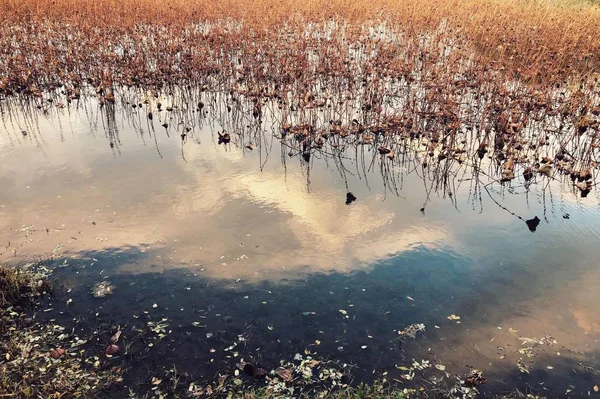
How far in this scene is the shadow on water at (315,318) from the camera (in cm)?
352

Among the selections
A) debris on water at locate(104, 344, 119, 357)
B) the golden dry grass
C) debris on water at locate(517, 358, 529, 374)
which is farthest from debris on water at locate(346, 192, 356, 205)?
the golden dry grass

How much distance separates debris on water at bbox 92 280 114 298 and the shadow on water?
0.16 feet

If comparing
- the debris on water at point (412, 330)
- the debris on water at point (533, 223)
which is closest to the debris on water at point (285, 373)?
the debris on water at point (412, 330)

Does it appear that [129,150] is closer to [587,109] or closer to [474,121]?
[474,121]

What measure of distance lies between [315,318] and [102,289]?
6.90ft

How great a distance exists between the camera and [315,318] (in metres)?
4.03

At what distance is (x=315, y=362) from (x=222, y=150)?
4966 millimetres

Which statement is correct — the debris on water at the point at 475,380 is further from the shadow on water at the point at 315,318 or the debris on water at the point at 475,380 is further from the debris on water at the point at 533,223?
the debris on water at the point at 533,223

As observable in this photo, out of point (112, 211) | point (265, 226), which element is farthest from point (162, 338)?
point (112, 211)

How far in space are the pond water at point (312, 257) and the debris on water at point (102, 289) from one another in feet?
0.22

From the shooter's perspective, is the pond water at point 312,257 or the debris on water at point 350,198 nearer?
the pond water at point 312,257

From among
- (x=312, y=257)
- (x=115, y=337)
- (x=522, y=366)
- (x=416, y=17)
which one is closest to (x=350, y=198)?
(x=312, y=257)

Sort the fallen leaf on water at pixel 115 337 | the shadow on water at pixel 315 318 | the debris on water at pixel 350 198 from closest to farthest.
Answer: the shadow on water at pixel 315 318, the fallen leaf on water at pixel 115 337, the debris on water at pixel 350 198

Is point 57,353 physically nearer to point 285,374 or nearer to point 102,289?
point 102,289
